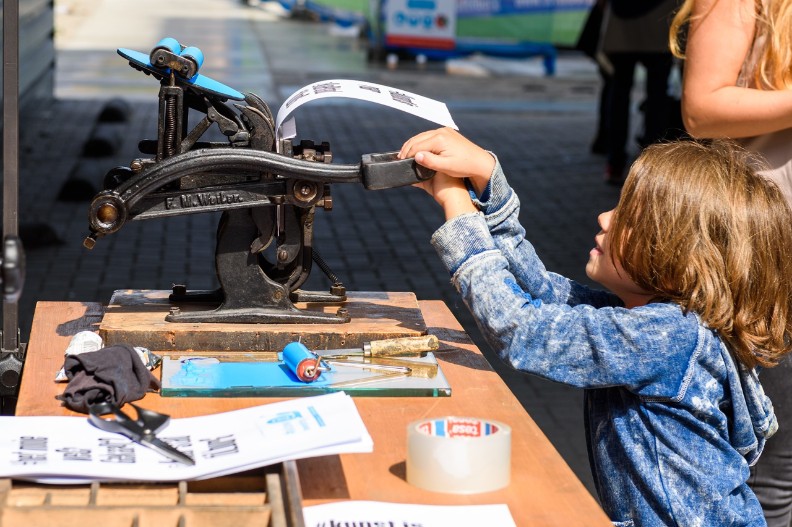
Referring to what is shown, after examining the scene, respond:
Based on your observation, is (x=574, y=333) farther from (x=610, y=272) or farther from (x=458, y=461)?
(x=458, y=461)

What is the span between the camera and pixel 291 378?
213 centimetres

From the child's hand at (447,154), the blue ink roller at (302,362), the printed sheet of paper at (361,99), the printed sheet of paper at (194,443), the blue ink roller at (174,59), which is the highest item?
the blue ink roller at (174,59)

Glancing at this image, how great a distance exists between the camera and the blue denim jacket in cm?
204

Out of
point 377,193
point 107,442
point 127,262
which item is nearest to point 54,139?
point 377,193

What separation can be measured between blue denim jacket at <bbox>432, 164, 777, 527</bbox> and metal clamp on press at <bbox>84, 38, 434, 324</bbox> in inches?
12.0

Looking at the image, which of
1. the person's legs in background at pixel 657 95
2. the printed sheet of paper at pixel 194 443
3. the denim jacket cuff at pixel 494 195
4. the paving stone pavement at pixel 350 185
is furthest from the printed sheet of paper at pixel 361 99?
the person's legs in background at pixel 657 95

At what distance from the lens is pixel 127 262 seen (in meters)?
6.64

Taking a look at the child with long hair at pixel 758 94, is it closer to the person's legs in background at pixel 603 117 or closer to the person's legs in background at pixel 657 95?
the person's legs in background at pixel 657 95

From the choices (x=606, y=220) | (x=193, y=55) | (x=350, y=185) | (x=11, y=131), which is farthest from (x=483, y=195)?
(x=350, y=185)

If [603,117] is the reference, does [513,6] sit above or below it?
above

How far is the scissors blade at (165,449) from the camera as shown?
5.60 feet

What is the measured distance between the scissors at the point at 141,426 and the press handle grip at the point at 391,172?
66cm

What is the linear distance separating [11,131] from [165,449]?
966 millimetres

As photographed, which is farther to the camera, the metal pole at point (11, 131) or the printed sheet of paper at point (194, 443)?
the metal pole at point (11, 131)
